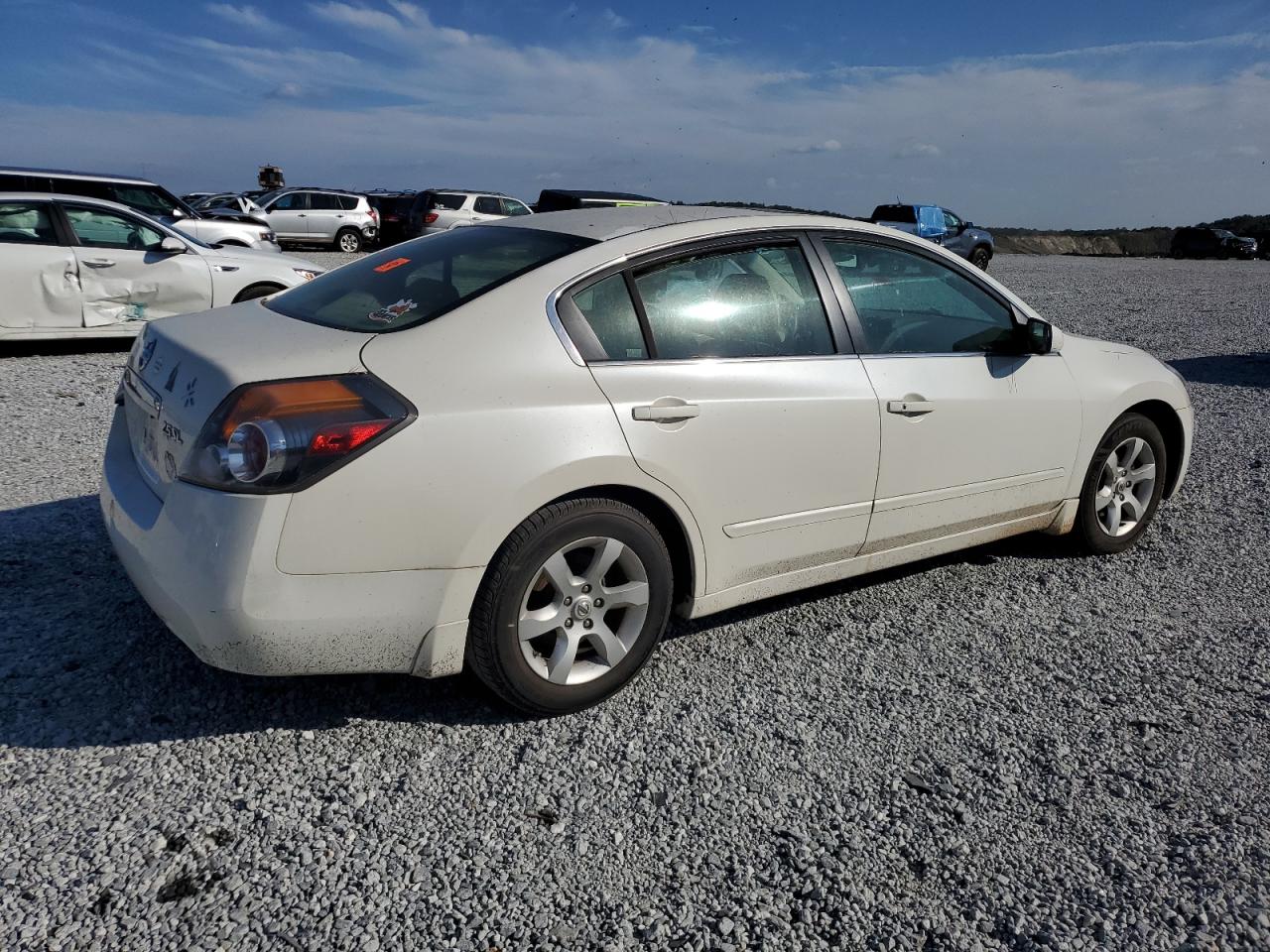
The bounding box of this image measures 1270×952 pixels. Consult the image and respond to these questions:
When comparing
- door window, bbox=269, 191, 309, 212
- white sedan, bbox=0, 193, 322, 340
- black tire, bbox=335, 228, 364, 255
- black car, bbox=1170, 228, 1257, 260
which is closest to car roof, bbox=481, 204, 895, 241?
white sedan, bbox=0, 193, 322, 340

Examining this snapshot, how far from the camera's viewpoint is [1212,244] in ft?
138

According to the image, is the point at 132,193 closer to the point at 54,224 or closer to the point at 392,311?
the point at 54,224

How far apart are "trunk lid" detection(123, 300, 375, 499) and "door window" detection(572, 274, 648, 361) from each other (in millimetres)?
670

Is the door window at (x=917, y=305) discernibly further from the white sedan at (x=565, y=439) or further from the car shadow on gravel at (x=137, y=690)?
the car shadow on gravel at (x=137, y=690)

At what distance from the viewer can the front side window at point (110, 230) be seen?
9.05 m

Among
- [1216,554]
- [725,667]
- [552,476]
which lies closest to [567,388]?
Result: [552,476]

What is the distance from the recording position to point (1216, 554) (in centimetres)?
483

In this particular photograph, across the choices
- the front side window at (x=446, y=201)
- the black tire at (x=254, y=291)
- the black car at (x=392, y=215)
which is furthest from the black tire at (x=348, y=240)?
the black tire at (x=254, y=291)

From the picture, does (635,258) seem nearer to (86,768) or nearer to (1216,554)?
(86,768)

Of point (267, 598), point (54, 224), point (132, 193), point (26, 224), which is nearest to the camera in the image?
point (267, 598)

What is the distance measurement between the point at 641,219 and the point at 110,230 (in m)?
7.47

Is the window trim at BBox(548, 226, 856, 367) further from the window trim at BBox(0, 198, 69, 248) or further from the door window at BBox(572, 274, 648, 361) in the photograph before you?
the window trim at BBox(0, 198, 69, 248)

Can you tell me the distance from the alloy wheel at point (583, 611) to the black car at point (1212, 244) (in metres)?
46.5

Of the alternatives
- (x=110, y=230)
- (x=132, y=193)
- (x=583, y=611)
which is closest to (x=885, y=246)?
(x=583, y=611)
